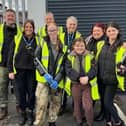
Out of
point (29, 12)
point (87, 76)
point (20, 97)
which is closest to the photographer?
point (87, 76)

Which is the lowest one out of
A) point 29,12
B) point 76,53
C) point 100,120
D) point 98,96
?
point 100,120

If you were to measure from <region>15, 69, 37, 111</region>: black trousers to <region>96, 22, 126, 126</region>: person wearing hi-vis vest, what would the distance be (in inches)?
46.4

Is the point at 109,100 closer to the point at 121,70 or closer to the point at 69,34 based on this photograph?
the point at 121,70

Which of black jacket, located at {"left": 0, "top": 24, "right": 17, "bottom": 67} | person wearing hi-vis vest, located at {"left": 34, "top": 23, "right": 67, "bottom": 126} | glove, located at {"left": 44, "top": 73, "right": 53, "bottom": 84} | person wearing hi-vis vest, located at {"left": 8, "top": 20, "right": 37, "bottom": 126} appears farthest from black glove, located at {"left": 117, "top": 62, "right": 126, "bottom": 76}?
black jacket, located at {"left": 0, "top": 24, "right": 17, "bottom": 67}

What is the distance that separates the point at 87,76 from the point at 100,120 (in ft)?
4.06

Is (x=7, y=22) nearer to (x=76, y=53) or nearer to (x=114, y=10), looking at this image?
(x=76, y=53)

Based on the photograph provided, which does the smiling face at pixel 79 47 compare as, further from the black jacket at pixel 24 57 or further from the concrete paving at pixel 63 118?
the concrete paving at pixel 63 118

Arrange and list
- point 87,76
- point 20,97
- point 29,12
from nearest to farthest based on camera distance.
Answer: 1. point 87,76
2. point 20,97
3. point 29,12

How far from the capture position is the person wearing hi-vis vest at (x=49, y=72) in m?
7.62

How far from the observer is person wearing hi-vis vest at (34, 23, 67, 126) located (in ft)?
25.0

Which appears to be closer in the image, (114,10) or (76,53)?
(76,53)

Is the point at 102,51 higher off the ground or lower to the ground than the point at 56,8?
lower

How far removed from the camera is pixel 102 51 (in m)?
7.62

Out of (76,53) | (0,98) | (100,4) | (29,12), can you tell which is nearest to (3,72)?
(0,98)
